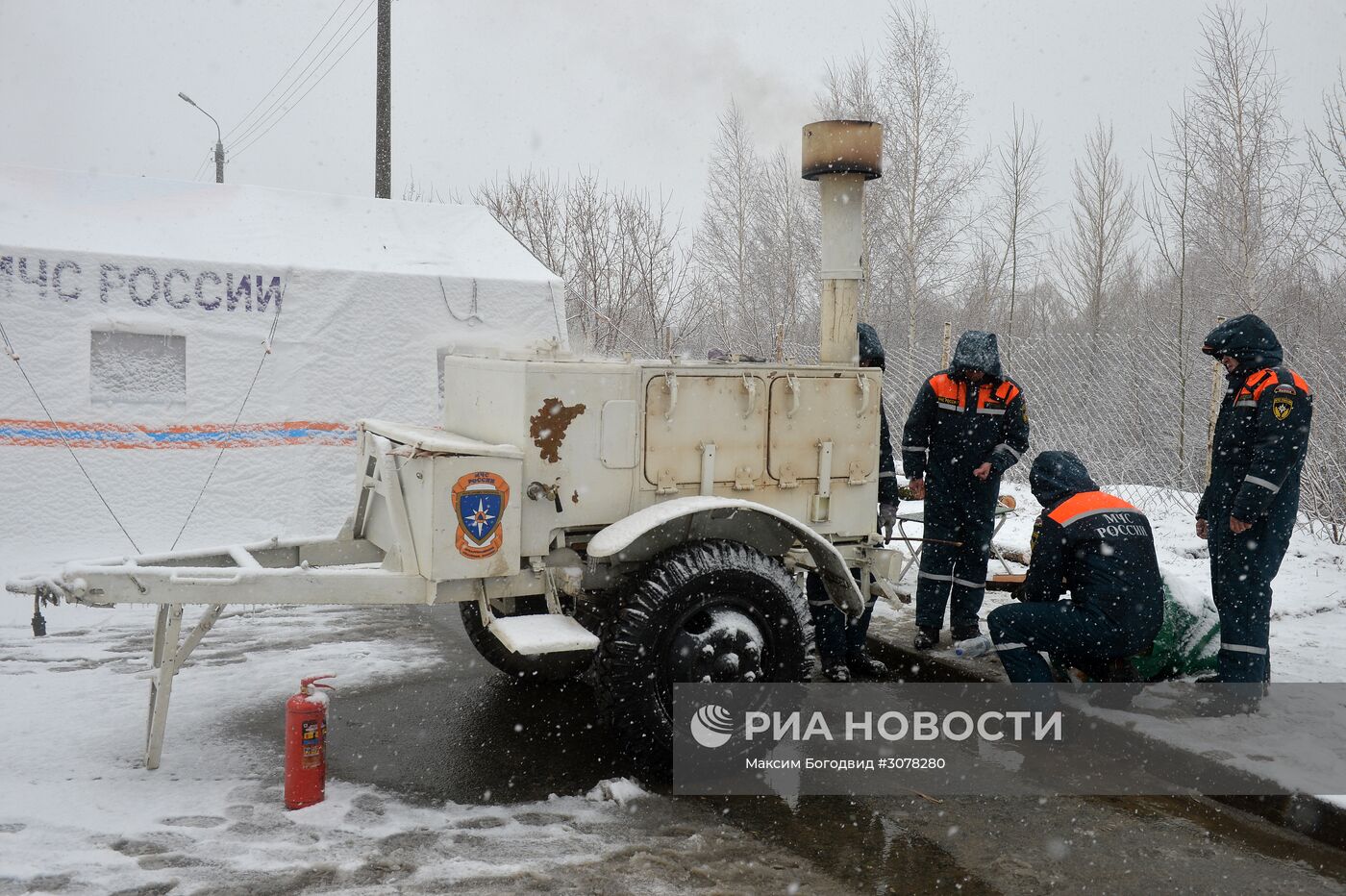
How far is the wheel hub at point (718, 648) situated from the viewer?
13.4ft

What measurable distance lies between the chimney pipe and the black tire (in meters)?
1.95

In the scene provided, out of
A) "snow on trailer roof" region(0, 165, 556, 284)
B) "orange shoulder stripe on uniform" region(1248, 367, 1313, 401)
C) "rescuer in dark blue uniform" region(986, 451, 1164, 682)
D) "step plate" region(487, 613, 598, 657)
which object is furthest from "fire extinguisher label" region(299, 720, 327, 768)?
"snow on trailer roof" region(0, 165, 556, 284)

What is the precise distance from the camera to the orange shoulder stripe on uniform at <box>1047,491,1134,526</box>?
4578 millimetres

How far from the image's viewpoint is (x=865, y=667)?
5.57 meters

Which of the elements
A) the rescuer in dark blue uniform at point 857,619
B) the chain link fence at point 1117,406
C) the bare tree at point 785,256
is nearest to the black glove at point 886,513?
the rescuer in dark blue uniform at point 857,619

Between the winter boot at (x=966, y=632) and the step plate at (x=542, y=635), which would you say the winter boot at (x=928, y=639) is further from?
the step plate at (x=542, y=635)

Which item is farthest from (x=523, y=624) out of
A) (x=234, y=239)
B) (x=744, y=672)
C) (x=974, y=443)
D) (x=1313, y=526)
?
(x=1313, y=526)

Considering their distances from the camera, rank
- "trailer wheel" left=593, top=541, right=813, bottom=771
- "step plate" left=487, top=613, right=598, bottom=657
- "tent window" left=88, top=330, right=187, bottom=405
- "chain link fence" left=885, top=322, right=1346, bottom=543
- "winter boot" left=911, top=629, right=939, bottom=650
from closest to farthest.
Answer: "step plate" left=487, top=613, right=598, bottom=657 → "trailer wheel" left=593, top=541, right=813, bottom=771 → "winter boot" left=911, top=629, right=939, bottom=650 → "tent window" left=88, top=330, right=187, bottom=405 → "chain link fence" left=885, top=322, right=1346, bottom=543

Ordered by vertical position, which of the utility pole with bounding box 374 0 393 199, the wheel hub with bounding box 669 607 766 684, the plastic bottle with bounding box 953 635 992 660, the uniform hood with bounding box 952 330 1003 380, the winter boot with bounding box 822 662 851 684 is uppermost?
the utility pole with bounding box 374 0 393 199

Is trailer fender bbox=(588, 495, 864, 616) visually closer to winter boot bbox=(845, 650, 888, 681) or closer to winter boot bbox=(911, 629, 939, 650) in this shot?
winter boot bbox=(845, 650, 888, 681)

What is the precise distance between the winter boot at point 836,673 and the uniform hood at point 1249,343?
7.73 ft

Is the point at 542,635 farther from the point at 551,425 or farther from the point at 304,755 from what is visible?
the point at 304,755

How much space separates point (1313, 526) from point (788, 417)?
246 inches

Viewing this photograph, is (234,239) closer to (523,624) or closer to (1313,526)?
(523,624)
